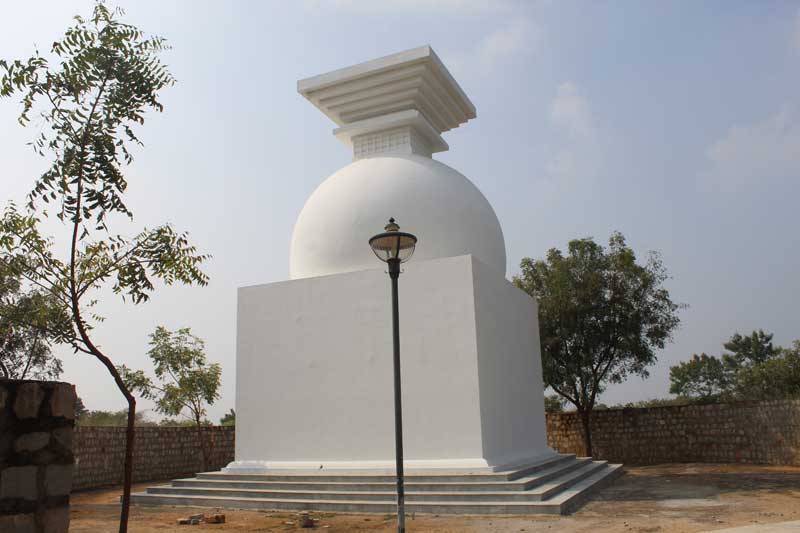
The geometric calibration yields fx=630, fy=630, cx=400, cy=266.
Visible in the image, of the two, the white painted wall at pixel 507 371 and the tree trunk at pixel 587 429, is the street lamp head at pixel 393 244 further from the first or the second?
the tree trunk at pixel 587 429

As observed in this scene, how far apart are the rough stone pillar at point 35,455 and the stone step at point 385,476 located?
5.95 meters

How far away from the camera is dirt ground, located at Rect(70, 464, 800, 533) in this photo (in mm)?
7051

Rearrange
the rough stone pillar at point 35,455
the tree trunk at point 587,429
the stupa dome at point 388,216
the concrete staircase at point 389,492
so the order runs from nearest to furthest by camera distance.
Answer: the rough stone pillar at point 35,455
the concrete staircase at point 389,492
the stupa dome at point 388,216
the tree trunk at point 587,429

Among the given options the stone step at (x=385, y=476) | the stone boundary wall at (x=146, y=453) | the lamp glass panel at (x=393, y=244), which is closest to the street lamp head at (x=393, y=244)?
the lamp glass panel at (x=393, y=244)

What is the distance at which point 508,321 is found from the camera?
37.3 ft

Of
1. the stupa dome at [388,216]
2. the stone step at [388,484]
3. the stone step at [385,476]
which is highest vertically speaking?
the stupa dome at [388,216]

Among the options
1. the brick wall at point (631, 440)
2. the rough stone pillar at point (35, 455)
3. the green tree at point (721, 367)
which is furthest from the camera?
the green tree at point (721, 367)

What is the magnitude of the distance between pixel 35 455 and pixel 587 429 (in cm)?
1651

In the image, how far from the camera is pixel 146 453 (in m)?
15.0

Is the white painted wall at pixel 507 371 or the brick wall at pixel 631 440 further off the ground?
the white painted wall at pixel 507 371

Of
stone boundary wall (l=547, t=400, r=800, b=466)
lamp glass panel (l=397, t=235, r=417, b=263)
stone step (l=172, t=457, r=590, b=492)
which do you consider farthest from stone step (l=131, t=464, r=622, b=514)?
stone boundary wall (l=547, t=400, r=800, b=466)

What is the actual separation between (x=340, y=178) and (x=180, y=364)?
572cm

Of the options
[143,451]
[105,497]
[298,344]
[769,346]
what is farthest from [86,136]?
[769,346]

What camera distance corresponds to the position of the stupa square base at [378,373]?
951 centimetres
